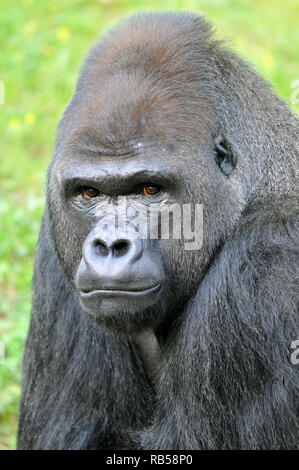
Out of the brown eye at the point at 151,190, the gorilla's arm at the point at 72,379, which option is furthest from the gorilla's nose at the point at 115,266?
the gorilla's arm at the point at 72,379

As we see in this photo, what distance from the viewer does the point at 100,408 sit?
550 cm

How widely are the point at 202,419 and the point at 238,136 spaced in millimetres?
1724

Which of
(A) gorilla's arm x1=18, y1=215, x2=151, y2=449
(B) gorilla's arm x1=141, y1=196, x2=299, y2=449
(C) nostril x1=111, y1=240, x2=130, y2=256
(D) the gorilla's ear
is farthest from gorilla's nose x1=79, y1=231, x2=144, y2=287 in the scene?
(A) gorilla's arm x1=18, y1=215, x2=151, y2=449

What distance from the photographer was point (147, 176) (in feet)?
15.8

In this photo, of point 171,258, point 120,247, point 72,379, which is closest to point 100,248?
point 120,247

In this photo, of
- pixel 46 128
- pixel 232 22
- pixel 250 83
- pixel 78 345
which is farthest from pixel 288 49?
pixel 78 345

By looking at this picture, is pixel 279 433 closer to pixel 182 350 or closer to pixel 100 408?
pixel 182 350

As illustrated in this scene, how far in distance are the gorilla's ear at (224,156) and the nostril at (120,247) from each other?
2.71ft

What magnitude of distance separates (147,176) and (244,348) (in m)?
1.13

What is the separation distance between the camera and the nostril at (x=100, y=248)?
4.62 meters

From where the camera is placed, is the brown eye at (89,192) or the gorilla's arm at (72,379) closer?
the brown eye at (89,192)

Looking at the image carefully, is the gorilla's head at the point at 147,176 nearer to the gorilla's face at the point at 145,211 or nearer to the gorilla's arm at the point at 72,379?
the gorilla's face at the point at 145,211

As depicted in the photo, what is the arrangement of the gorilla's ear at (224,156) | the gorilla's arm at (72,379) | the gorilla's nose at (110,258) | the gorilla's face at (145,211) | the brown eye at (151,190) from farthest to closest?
the gorilla's arm at (72,379)
the gorilla's ear at (224,156)
the brown eye at (151,190)
the gorilla's face at (145,211)
the gorilla's nose at (110,258)

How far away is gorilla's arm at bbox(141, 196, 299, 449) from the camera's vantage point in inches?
179
